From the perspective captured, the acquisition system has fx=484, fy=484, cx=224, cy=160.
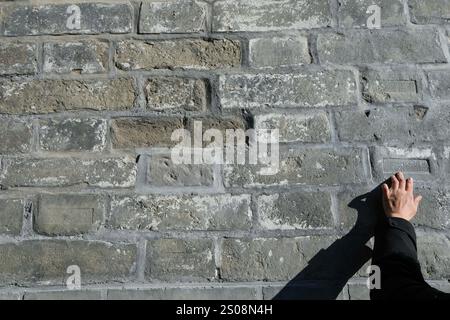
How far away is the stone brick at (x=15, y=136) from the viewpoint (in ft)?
6.56

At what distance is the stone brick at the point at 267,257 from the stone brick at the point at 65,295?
1.61 feet

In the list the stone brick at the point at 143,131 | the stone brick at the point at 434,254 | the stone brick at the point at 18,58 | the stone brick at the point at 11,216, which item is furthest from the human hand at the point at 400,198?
the stone brick at the point at 18,58

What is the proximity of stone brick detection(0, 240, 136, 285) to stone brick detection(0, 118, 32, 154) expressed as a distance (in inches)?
15.4

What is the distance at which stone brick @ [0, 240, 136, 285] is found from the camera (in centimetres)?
185

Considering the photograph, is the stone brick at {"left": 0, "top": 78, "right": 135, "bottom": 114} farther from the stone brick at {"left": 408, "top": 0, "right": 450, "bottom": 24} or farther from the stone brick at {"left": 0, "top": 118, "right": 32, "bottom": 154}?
the stone brick at {"left": 408, "top": 0, "right": 450, "bottom": 24}

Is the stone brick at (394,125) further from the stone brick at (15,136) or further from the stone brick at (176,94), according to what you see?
the stone brick at (15,136)

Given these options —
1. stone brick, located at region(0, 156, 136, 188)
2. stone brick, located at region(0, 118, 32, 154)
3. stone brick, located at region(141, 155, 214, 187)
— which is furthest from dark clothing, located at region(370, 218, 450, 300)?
stone brick, located at region(0, 118, 32, 154)

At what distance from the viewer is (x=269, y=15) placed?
2123mm

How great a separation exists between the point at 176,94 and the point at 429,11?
1172 mm

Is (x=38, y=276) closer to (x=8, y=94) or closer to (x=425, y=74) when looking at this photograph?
(x=8, y=94)

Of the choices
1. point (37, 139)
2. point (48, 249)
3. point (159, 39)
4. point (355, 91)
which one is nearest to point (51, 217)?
point (48, 249)

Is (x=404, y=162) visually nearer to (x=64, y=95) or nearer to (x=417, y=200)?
(x=417, y=200)

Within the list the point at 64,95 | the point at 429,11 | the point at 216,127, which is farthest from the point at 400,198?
the point at 64,95

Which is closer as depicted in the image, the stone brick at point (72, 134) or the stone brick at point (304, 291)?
the stone brick at point (304, 291)
